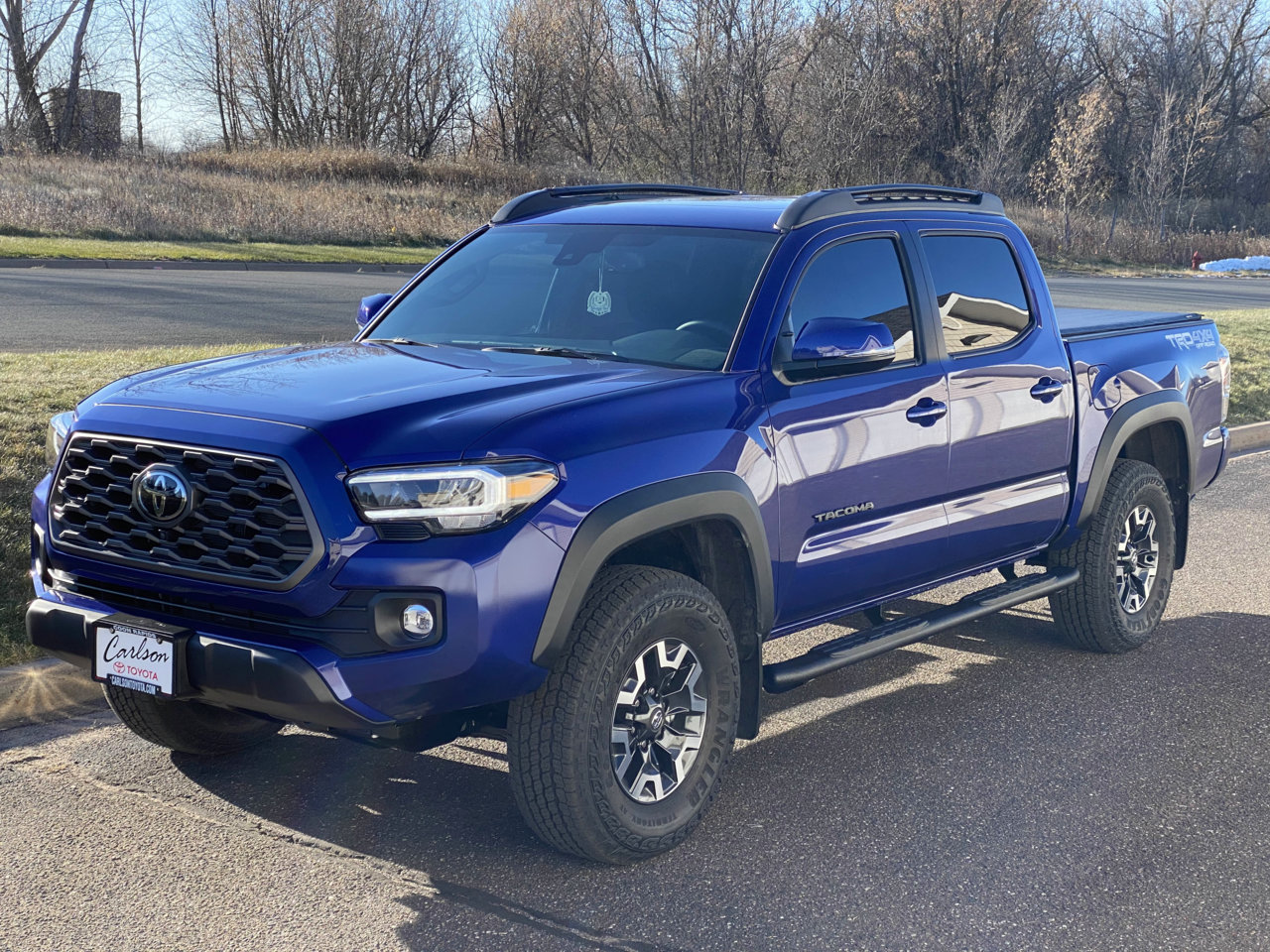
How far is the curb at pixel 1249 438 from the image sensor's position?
472 inches

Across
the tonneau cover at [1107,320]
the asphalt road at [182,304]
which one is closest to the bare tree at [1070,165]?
the asphalt road at [182,304]

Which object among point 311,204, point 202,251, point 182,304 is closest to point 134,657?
point 182,304

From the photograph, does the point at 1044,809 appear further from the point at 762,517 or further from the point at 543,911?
the point at 543,911

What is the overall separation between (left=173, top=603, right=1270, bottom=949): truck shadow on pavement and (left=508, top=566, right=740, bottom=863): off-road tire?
14 cm

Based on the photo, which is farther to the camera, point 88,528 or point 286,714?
point 88,528

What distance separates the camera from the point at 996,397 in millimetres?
5199

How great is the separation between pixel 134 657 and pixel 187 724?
916 mm

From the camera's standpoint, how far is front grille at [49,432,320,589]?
11.2 feet

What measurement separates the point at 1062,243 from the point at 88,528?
135ft

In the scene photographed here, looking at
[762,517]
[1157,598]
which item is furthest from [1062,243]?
[762,517]

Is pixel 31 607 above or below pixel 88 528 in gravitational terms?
below

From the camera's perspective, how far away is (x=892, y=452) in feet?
15.3

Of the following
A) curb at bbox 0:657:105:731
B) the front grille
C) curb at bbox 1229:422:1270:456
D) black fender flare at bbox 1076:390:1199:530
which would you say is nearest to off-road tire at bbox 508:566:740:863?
the front grille

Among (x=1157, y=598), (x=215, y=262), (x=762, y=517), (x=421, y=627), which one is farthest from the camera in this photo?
(x=215, y=262)
